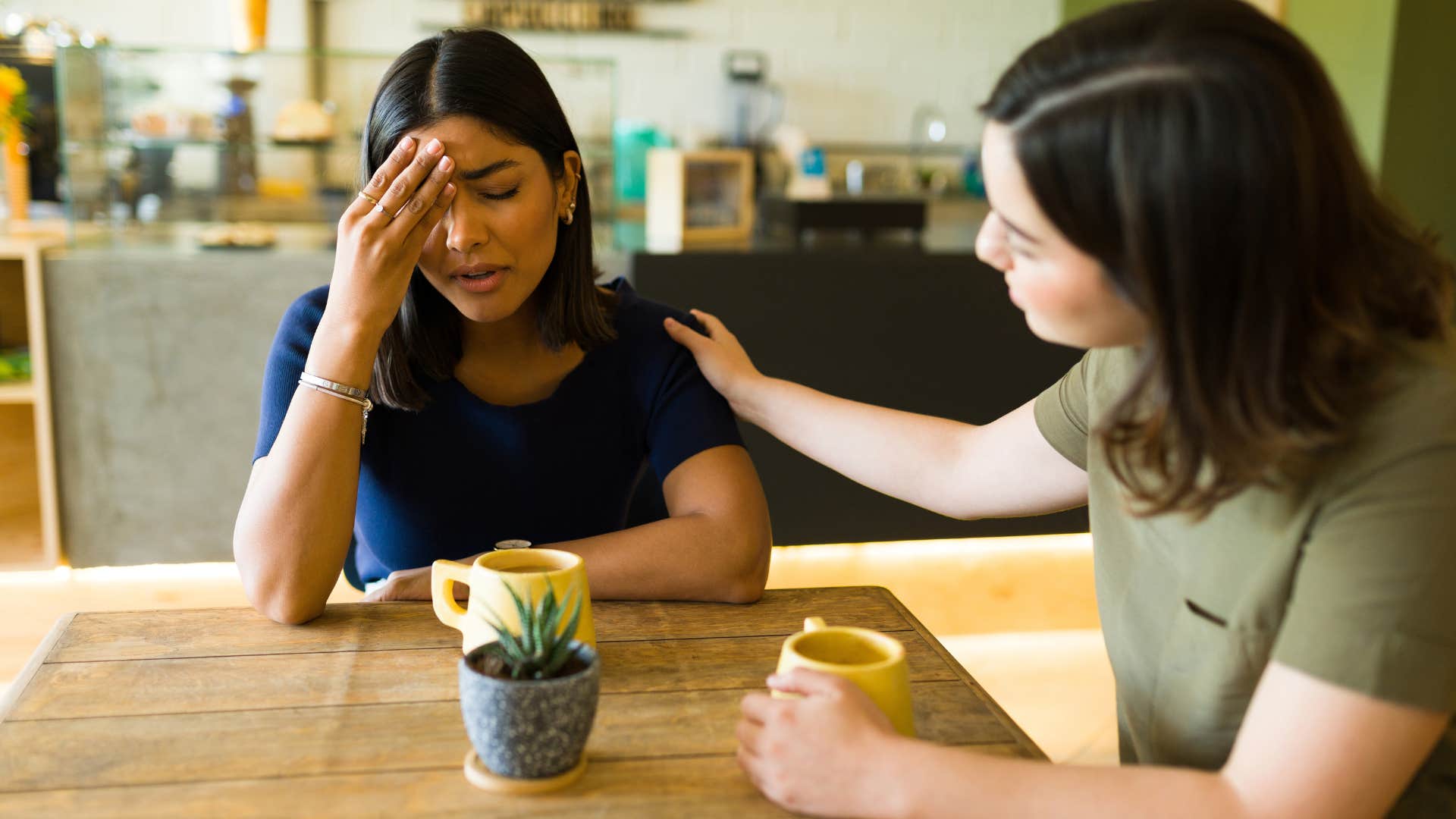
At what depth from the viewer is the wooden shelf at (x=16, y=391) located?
271 centimetres

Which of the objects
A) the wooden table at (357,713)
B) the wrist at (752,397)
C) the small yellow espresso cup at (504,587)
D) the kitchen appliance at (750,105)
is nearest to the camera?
the wooden table at (357,713)

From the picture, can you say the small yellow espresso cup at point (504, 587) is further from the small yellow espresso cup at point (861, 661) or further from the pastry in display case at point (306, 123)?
the pastry in display case at point (306, 123)

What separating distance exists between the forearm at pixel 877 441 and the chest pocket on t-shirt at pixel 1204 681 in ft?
1.15

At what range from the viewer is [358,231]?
125cm

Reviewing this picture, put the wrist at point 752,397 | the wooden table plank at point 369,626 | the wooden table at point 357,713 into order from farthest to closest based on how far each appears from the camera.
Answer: the wrist at point 752,397
the wooden table plank at point 369,626
the wooden table at point 357,713

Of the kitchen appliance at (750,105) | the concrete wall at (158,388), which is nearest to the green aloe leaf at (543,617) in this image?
the concrete wall at (158,388)

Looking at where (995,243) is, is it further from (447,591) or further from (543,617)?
(447,591)

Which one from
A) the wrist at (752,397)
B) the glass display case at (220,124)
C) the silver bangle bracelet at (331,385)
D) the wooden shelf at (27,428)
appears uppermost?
the glass display case at (220,124)

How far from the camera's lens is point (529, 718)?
80cm

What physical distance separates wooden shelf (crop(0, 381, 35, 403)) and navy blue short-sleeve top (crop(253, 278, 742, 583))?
5.41ft

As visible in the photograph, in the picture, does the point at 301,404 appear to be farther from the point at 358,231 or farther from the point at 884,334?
the point at 884,334

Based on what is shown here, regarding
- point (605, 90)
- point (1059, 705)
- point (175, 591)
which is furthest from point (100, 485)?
point (1059, 705)

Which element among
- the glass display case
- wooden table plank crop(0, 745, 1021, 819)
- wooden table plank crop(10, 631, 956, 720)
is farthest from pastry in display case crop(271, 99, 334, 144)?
wooden table plank crop(0, 745, 1021, 819)

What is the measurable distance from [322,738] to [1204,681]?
2.18 ft
